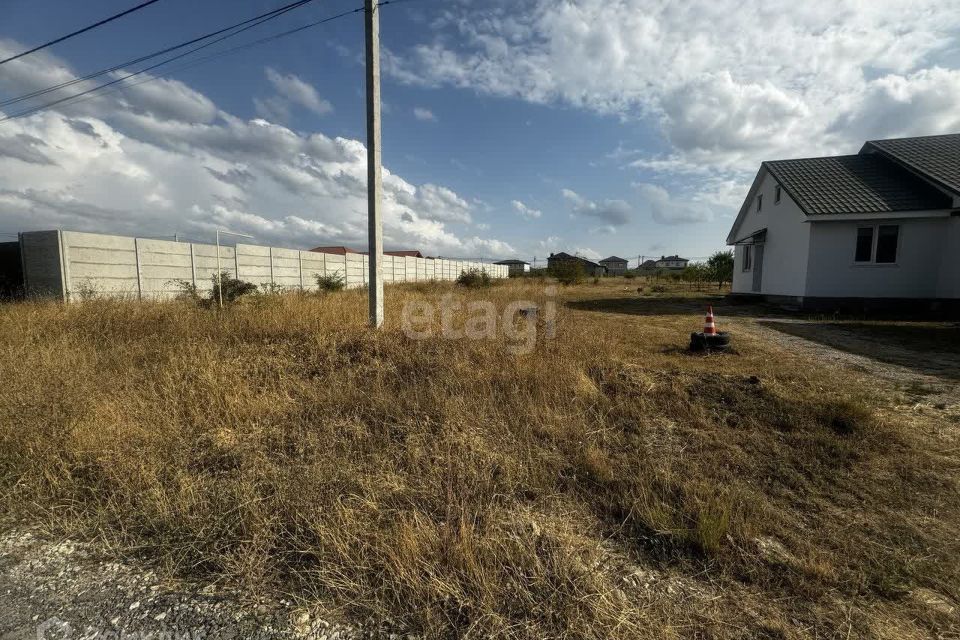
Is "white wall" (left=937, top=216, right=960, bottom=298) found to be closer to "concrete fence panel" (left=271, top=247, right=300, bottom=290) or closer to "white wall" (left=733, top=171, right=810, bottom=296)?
"white wall" (left=733, top=171, right=810, bottom=296)

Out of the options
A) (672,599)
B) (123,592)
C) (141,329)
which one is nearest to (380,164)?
(141,329)

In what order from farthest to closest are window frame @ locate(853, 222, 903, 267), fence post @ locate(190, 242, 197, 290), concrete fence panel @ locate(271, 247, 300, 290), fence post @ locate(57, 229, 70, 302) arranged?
concrete fence panel @ locate(271, 247, 300, 290) < fence post @ locate(190, 242, 197, 290) < window frame @ locate(853, 222, 903, 267) < fence post @ locate(57, 229, 70, 302)

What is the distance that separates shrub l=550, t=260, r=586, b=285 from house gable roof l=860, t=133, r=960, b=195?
14634mm

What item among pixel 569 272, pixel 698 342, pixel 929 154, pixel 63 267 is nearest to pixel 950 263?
pixel 929 154

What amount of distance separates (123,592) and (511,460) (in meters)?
2.11

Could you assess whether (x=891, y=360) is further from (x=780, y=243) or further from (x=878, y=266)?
(x=780, y=243)

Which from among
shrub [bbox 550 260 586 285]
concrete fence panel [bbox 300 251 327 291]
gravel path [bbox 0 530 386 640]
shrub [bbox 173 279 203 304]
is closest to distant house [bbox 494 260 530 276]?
shrub [bbox 550 260 586 285]

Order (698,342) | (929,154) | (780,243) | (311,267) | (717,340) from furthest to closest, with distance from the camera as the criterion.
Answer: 1. (311,267)
2. (780,243)
3. (929,154)
4. (698,342)
5. (717,340)

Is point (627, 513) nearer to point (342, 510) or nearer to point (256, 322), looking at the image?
point (342, 510)

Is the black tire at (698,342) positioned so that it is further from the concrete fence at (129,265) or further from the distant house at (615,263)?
the distant house at (615,263)

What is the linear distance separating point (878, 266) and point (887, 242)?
788mm

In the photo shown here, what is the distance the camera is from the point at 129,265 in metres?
9.77

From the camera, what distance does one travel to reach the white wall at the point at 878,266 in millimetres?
10523

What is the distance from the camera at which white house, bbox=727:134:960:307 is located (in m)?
10.4
